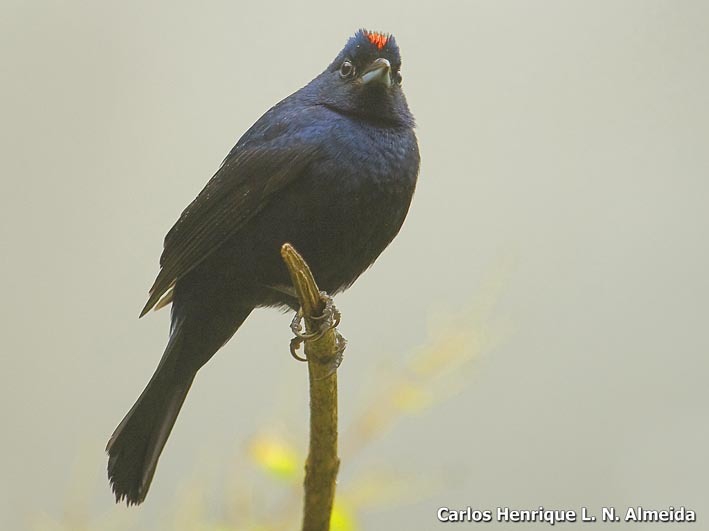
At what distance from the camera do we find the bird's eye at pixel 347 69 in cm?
247

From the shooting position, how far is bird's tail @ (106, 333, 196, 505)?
223 cm

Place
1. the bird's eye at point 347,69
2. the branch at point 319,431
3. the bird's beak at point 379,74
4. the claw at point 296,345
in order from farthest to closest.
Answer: the bird's eye at point 347,69 < the bird's beak at point 379,74 < the claw at point 296,345 < the branch at point 319,431

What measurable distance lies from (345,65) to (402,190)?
445mm

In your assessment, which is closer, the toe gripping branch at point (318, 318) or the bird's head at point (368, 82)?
the toe gripping branch at point (318, 318)

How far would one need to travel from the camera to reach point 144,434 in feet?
7.45

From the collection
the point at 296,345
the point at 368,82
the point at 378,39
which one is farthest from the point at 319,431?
the point at 378,39

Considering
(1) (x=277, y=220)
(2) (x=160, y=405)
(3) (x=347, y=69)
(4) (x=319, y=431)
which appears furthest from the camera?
(3) (x=347, y=69)

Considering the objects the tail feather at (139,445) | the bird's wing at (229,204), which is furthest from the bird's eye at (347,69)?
the tail feather at (139,445)

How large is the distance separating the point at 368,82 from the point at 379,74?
4 cm

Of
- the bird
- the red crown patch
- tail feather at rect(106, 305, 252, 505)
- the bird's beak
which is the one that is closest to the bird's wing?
the bird

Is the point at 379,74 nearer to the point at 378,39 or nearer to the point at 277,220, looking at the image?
the point at 378,39

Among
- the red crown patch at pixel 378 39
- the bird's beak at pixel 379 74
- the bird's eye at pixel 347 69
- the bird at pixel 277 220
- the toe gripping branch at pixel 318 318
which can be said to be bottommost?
the toe gripping branch at pixel 318 318

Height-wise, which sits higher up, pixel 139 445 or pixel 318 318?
pixel 318 318

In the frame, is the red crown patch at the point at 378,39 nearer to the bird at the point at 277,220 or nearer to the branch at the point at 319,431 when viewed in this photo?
the bird at the point at 277,220
